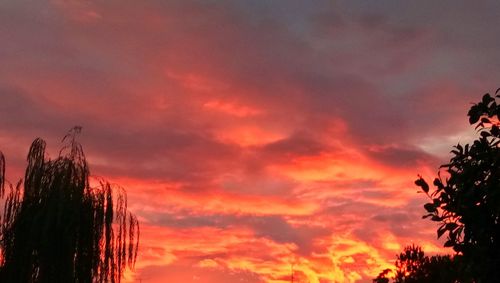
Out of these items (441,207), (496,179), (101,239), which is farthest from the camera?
(101,239)

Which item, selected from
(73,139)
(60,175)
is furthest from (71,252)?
(73,139)

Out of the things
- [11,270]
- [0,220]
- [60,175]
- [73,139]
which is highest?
[73,139]

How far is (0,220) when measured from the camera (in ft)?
63.9

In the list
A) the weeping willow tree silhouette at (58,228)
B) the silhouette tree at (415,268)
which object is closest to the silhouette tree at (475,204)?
the weeping willow tree silhouette at (58,228)

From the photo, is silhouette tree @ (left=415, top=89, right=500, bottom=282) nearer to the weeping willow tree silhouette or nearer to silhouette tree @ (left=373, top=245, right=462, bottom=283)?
the weeping willow tree silhouette

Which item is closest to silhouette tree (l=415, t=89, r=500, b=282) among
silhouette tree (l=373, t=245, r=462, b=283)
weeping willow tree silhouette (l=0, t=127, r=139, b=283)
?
weeping willow tree silhouette (l=0, t=127, r=139, b=283)

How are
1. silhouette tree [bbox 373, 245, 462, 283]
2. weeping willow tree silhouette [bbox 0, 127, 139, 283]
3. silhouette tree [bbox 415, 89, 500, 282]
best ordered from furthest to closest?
silhouette tree [bbox 373, 245, 462, 283] < weeping willow tree silhouette [bbox 0, 127, 139, 283] < silhouette tree [bbox 415, 89, 500, 282]

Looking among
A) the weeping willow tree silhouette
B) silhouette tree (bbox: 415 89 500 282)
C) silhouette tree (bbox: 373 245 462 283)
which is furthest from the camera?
silhouette tree (bbox: 373 245 462 283)

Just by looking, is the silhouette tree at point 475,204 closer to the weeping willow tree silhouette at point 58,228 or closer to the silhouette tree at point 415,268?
the weeping willow tree silhouette at point 58,228

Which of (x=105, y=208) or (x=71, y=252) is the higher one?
(x=105, y=208)

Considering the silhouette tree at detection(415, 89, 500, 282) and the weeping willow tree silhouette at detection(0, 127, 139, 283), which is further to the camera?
the weeping willow tree silhouette at detection(0, 127, 139, 283)

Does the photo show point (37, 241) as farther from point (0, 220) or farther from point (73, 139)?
point (73, 139)

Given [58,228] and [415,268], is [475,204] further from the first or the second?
[415,268]

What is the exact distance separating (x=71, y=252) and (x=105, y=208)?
Result: 6.30 feet
